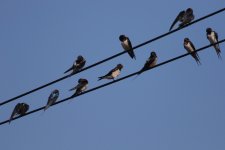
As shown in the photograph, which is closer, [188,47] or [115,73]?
[188,47]

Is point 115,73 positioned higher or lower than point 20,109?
lower

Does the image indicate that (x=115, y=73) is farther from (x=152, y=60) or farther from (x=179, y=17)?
(x=179, y=17)

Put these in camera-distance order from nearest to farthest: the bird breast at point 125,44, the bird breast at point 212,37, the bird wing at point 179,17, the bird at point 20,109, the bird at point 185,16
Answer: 1. the bird wing at point 179,17
2. the bird at point 185,16
3. the bird at point 20,109
4. the bird breast at point 212,37
5. the bird breast at point 125,44

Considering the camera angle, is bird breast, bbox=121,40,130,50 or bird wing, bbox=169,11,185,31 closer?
bird wing, bbox=169,11,185,31

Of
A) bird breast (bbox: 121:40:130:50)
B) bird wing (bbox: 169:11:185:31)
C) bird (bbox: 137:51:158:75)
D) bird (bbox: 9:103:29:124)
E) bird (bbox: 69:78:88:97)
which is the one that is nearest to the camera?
bird (bbox: 137:51:158:75)

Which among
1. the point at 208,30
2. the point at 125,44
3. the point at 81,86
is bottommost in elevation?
the point at 81,86

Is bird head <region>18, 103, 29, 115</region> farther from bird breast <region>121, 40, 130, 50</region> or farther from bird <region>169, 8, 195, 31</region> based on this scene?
bird <region>169, 8, 195, 31</region>

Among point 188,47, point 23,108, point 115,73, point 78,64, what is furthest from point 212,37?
point 23,108

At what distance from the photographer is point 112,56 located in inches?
376

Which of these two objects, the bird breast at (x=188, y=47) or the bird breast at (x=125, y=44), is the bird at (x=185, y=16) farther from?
the bird breast at (x=125, y=44)

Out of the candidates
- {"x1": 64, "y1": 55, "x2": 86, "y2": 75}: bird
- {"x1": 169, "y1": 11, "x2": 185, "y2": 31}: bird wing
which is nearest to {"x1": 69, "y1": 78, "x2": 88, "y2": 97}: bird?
{"x1": 64, "y1": 55, "x2": 86, "y2": 75}: bird

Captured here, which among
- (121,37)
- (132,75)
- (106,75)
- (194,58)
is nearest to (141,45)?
(132,75)

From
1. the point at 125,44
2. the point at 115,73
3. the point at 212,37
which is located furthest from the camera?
the point at 125,44

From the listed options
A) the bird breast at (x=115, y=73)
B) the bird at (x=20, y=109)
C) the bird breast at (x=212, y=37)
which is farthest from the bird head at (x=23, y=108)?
the bird breast at (x=212, y=37)
